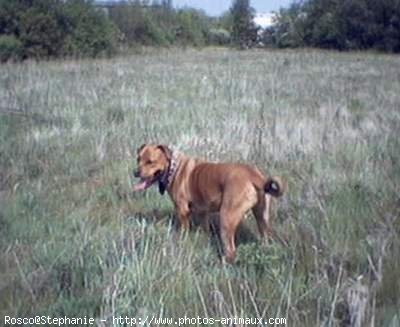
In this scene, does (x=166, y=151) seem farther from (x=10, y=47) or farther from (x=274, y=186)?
(x=10, y=47)

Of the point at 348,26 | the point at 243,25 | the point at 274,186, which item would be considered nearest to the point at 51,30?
the point at 348,26

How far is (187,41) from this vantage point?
56.5 metres

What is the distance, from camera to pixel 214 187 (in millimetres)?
5566

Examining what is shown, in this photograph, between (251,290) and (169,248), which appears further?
(169,248)

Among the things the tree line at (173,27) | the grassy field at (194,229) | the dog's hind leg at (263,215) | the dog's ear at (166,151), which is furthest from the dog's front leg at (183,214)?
the tree line at (173,27)

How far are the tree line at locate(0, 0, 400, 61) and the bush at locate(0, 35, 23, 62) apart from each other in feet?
0.04

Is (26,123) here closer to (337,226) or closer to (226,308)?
(337,226)

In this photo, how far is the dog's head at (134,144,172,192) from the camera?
603 centimetres

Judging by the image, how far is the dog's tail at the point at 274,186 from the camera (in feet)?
16.7

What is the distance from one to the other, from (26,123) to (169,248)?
631 centimetres

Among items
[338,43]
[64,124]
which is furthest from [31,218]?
[338,43]

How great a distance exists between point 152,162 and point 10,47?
28038 millimetres

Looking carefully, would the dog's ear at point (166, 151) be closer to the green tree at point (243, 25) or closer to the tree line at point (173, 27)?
the tree line at point (173, 27)

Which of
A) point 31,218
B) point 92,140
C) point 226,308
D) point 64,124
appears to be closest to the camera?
point 226,308
